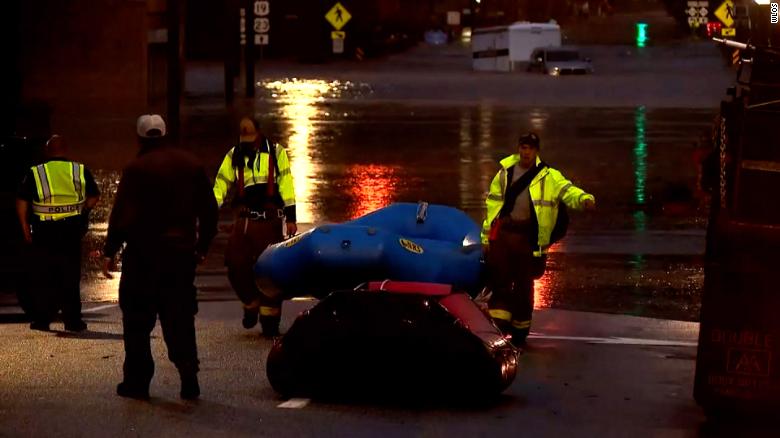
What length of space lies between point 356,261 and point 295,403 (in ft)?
5.63

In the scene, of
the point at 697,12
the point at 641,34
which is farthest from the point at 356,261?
the point at 641,34

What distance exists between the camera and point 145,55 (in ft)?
150

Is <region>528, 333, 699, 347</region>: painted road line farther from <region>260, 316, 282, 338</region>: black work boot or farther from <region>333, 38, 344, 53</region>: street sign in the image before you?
<region>333, 38, 344, 53</region>: street sign

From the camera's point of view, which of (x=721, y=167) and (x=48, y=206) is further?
(x=48, y=206)

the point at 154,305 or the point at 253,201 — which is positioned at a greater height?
the point at 253,201

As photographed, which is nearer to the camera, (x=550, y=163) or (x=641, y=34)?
(x=550, y=163)

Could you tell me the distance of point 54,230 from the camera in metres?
13.0

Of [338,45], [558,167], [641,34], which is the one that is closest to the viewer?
[558,167]

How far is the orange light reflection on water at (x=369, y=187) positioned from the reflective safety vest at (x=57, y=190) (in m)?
7.83

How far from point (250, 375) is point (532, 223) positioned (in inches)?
97.4

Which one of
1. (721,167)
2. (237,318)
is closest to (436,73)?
(237,318)

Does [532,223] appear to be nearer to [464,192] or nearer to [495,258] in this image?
[495,258]

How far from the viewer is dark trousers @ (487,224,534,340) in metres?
12.1

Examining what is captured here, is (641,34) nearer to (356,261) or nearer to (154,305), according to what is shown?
(356,261)
